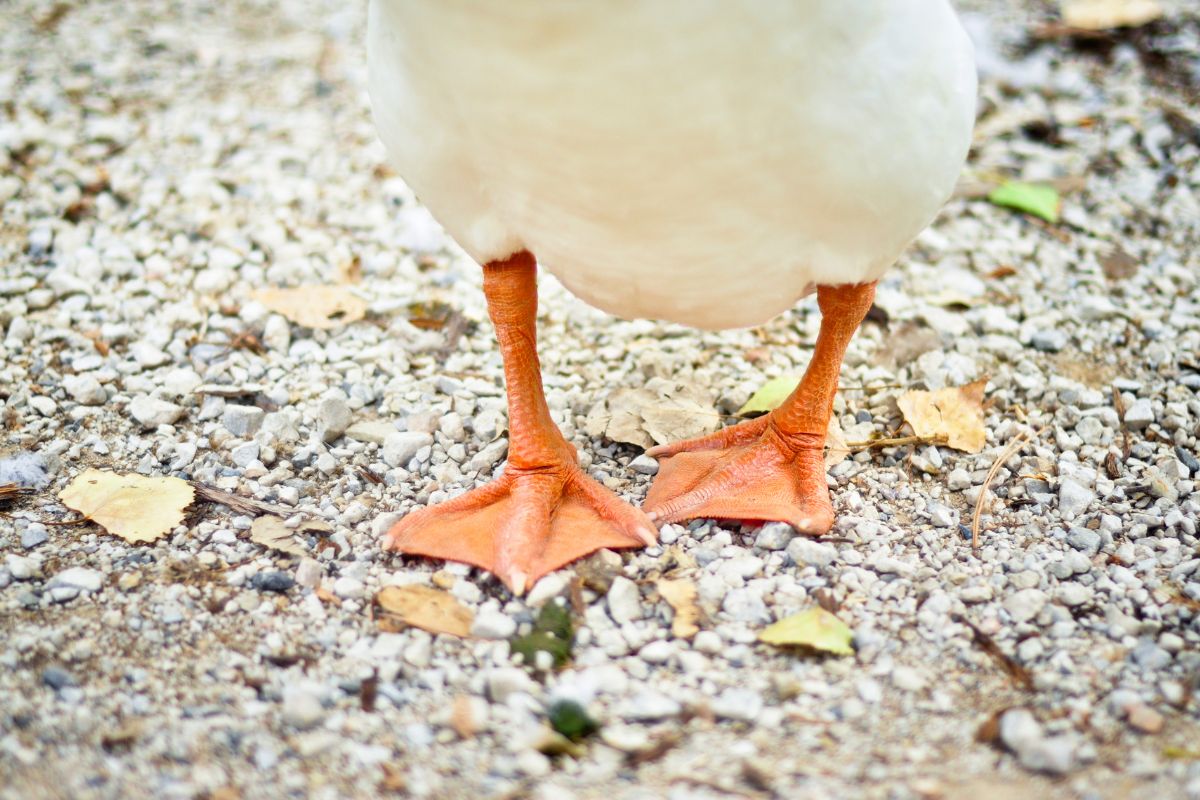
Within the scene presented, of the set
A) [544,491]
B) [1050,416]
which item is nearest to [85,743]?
[544,491]

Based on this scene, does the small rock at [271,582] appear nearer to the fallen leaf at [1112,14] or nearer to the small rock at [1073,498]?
the small rock at [1073,498]

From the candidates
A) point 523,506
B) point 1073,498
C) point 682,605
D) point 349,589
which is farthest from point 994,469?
point 349,589

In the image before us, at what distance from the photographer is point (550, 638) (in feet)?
7.31

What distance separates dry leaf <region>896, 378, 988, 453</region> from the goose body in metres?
0.76

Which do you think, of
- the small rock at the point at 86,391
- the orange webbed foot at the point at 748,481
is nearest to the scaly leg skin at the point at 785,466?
the orange webbed foot at the point at 748,481

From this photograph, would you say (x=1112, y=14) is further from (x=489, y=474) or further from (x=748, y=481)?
(x=489, y=474)

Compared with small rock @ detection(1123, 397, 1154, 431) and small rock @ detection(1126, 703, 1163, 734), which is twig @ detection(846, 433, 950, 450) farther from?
small rock @ detection(1126, 703, 1163, 734)

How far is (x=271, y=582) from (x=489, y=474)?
0.71m

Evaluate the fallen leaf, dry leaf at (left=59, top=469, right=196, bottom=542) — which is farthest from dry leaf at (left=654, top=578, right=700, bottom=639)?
the fallen leaf

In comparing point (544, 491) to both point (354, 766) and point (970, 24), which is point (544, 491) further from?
point (970, 24)

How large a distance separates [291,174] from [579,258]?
2.49 m

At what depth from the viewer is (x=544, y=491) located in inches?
104

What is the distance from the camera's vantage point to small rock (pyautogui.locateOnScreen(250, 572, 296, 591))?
2389 mm

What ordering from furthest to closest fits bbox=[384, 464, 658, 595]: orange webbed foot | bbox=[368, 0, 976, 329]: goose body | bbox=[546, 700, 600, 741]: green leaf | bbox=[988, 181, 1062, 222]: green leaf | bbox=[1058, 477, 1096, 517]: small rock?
bbox=[988, 181, 1062, 222]: green leaf, bbox=[1058, 477, 1096, 517]: small rock, bbox=[384, 464, 658, 595]: orange webbed foot, bbox=[546, 700, 600, 741]: green leaf, bbox=[368, 0, 976, 329]: goose body
